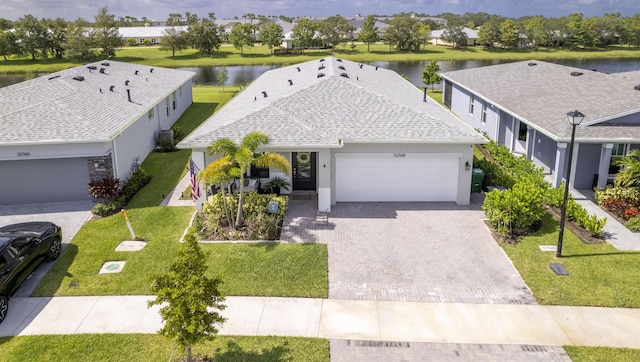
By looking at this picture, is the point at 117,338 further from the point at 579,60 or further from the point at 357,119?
the point at 579,60

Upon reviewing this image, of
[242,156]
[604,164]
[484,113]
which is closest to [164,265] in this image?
[242,156]

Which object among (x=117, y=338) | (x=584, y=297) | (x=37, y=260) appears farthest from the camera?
(x=37, y=260)

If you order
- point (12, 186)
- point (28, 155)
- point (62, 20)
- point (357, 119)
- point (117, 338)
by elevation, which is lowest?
point (117, 338)

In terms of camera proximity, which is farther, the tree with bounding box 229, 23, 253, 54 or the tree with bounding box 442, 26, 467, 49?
the tree with bounding box 442, 26, 467, 49

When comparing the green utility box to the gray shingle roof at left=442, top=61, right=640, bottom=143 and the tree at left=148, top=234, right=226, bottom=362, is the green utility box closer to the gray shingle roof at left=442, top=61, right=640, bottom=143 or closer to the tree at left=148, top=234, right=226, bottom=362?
the gray shingle roof at left=442, top=61, right=640, bottom=143

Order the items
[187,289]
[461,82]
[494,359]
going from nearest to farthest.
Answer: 1. [187,289]
2. [494,359]
3. [461,82]

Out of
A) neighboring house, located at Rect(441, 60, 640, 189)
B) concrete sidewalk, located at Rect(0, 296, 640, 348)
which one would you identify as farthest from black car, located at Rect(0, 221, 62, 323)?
neighboring house, located at Rect(441, 60, 640, 189)

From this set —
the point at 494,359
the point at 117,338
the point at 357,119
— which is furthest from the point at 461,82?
the point at 117,338
